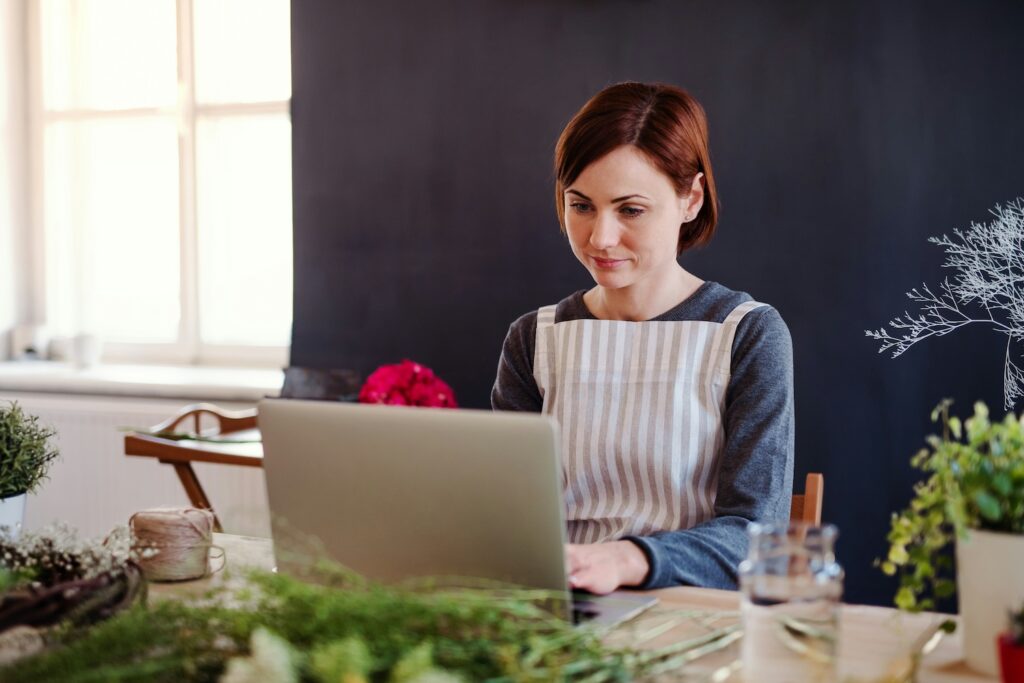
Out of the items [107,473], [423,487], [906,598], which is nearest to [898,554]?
[906,598]

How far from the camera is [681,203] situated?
1.89 m

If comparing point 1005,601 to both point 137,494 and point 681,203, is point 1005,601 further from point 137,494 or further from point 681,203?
point 137,494

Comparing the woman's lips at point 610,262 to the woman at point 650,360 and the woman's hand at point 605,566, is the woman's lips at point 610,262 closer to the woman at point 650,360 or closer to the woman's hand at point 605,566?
the woman at point 650,360

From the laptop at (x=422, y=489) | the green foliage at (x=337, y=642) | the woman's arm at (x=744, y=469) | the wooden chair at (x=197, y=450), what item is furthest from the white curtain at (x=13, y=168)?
the green foliage at (x=337, y=642)

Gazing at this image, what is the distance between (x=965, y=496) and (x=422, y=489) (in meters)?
0.50

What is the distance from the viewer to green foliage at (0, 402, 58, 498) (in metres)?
1.48

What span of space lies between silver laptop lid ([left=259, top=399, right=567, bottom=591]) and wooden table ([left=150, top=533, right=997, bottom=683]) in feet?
0.34

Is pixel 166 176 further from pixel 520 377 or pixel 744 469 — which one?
pixel 744 469

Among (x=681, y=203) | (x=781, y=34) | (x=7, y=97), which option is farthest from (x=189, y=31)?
(x=681, y=203)

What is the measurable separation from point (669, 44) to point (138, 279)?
7.65ft

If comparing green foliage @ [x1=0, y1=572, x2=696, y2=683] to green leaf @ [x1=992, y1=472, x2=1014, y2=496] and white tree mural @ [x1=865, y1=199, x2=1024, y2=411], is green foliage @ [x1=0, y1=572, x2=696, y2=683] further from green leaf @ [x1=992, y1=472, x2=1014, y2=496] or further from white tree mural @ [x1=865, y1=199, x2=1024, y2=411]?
white tree mural @ [x1=865, y1=199, x2=1024, y2=411]

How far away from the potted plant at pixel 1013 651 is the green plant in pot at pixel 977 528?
76 mm

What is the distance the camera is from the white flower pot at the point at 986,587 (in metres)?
1.02

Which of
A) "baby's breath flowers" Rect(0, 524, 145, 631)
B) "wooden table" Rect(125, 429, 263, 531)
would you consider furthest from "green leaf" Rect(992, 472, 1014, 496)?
"wooden table" Rect(125, 429, 263, 531)
